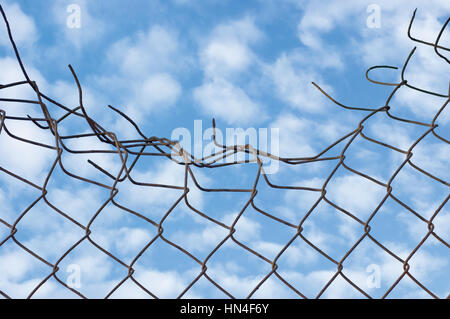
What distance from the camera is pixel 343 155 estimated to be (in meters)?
1.58

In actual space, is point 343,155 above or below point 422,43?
below

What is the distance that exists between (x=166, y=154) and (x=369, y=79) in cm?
67

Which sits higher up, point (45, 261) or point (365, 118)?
point (365, 118)

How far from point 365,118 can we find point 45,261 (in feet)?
3.40

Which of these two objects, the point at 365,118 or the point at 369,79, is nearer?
the point at 365,118

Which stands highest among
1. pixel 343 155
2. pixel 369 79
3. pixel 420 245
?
pixel 369 79

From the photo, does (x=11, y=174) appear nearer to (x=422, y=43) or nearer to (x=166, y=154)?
(x=166, y=154)
